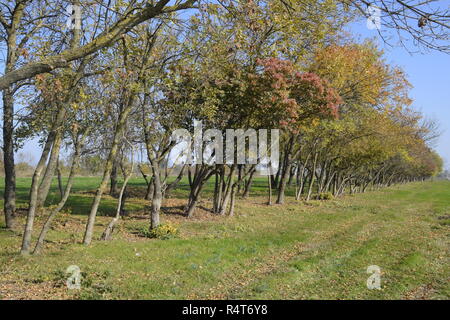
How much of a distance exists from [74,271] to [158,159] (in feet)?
21.8

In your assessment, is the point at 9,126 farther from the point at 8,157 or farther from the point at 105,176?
the point at 105,176

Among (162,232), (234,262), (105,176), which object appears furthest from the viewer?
(162,232)

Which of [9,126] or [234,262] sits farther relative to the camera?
[9,126]

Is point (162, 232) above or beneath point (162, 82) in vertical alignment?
beneath

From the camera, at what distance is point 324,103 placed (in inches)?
Answer: 671

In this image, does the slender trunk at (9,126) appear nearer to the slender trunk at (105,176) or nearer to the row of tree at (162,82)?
the row of tree at (162,82)

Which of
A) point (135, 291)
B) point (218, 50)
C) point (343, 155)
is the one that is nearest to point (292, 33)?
point (218, 50)

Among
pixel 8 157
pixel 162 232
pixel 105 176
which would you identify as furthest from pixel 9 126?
pixel 162 232

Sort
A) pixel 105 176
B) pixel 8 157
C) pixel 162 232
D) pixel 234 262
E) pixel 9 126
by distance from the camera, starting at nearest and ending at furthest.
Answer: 1. pixel 234 262
2. pixel 105 176
3. pixel 162 232
4. pixel 9 126
5. pixel 8 157

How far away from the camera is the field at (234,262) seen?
705 cm

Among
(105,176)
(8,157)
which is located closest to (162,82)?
(105,176)

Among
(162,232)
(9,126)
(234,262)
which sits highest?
(9,126)

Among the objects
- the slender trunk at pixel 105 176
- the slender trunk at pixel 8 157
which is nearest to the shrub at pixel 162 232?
the slender trunk at pixel 105 176

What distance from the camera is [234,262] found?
9.32 m
